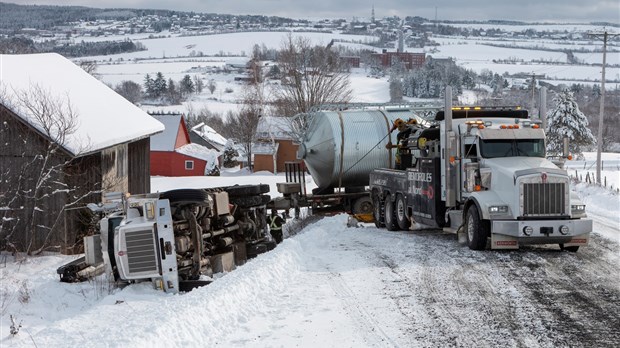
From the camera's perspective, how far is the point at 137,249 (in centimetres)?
1402

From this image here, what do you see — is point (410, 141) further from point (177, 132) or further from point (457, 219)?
point (177, 132)

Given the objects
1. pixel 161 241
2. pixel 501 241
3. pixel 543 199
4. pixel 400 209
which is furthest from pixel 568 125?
pixel 161 241

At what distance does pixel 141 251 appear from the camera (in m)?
14.0

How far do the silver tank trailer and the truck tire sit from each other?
6117 millimetres

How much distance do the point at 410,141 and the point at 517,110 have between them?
121 inches

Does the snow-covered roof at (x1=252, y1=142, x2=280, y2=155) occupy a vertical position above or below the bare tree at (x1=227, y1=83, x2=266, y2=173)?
below

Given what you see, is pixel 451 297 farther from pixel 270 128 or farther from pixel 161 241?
pixel 270 128

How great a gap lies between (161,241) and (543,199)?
797cm

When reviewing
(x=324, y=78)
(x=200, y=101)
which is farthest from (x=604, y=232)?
(x=200, y=101)

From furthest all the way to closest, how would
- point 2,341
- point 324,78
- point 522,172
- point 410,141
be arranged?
point 324,78 → point 410,141 → point 522,172 → point 2,341

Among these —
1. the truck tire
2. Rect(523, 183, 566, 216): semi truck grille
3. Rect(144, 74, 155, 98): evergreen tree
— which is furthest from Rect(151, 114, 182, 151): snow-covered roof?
Rect(144, 74, 155, 98): evergreen tree

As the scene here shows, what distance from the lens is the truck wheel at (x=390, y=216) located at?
76.4 feet

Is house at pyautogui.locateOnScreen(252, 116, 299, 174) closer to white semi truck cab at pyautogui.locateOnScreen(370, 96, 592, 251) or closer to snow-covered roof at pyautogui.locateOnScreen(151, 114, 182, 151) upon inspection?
snow-covered roof at pyautogui.locateOnScreen(151, 114, 182, 151)

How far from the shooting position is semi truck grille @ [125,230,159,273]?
45.9 ft
